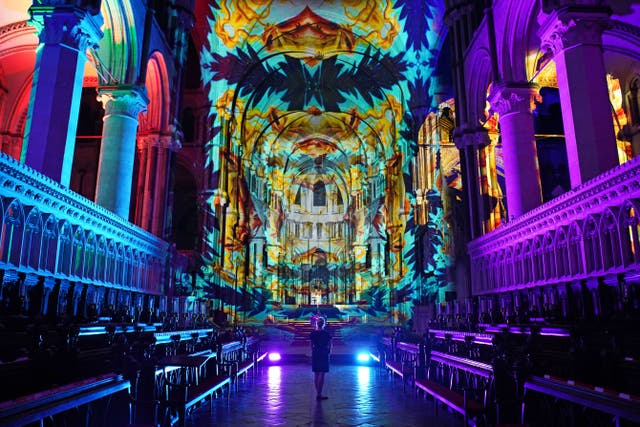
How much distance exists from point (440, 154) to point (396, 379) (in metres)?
12.2

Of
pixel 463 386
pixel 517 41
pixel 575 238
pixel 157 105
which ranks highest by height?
pixel 517 41

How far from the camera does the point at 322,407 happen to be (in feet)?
19.1

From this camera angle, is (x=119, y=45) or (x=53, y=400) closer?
(x=53, y=400)

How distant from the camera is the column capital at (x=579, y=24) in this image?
8.29m

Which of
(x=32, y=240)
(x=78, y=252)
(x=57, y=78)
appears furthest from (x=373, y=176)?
(x=32, y=240)

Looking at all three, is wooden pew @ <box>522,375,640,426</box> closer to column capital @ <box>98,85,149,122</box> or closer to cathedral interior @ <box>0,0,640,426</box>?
cathedral interior @ <box>0,0,640,426</box>

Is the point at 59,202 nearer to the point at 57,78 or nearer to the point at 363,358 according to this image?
Answer: the point at 57,78

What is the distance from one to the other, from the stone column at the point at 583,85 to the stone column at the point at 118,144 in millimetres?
9042

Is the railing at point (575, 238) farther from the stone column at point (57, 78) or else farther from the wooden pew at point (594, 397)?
the stone column at point (57, 78)

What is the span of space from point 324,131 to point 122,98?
23.6 meters

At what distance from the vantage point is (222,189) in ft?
68.5

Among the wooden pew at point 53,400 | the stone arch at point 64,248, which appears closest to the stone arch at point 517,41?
the stone arch at point 64,248

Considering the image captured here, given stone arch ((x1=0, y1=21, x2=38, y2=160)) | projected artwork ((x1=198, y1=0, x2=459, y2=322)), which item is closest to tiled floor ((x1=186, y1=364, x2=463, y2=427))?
projected artwork ((x1=198, y1=0, x2=459, y2=322))

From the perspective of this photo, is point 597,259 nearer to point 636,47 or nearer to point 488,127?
point 488,127
